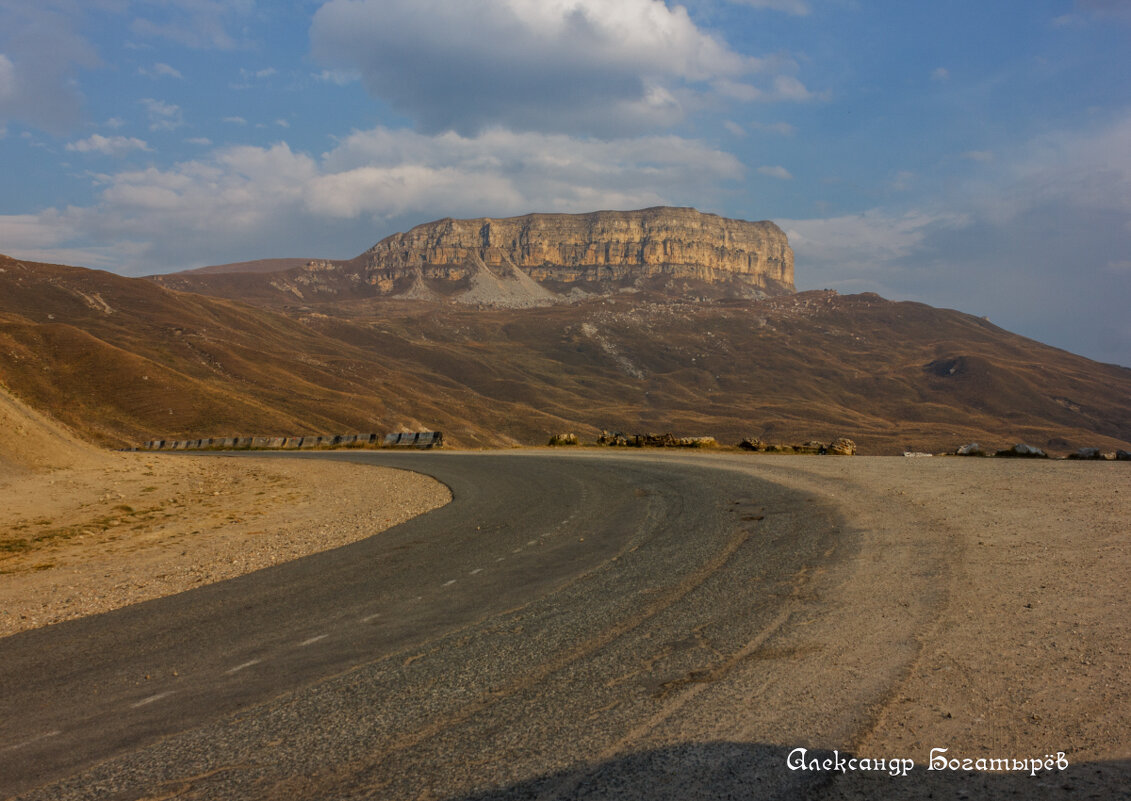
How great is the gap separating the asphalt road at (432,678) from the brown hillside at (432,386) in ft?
176

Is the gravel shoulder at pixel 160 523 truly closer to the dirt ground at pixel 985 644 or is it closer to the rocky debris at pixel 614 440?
the dirt ground at pixel 985 644

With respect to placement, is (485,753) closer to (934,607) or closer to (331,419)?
(934,607)

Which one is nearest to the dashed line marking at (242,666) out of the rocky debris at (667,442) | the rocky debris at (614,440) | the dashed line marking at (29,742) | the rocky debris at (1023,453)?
the dashed line marking at (29,742)

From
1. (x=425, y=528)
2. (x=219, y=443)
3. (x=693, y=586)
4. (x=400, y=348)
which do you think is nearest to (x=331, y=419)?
(x=219, y=443)

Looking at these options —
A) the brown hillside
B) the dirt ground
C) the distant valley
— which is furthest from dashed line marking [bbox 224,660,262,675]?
the brown hillside

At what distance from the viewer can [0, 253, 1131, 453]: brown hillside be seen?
218 ft

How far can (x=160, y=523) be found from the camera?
16031 mm

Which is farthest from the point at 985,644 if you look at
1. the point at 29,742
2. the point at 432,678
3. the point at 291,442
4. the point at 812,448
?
the point at 291,442

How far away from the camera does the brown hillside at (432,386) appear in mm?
66438

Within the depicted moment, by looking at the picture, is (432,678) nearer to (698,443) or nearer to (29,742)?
(29,742)

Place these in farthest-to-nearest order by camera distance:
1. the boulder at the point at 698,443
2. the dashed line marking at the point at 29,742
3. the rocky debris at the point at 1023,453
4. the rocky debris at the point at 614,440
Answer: the rocky debris at the point at 614,440
the boulder at the point at 698,443
the rocky debris at the point at 1023,453
the dashed line marking at the point at 29,742

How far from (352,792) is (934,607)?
5.50 meters

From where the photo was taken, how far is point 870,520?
11914mm

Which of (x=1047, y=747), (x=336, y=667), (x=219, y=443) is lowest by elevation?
(x=219, y=443)
